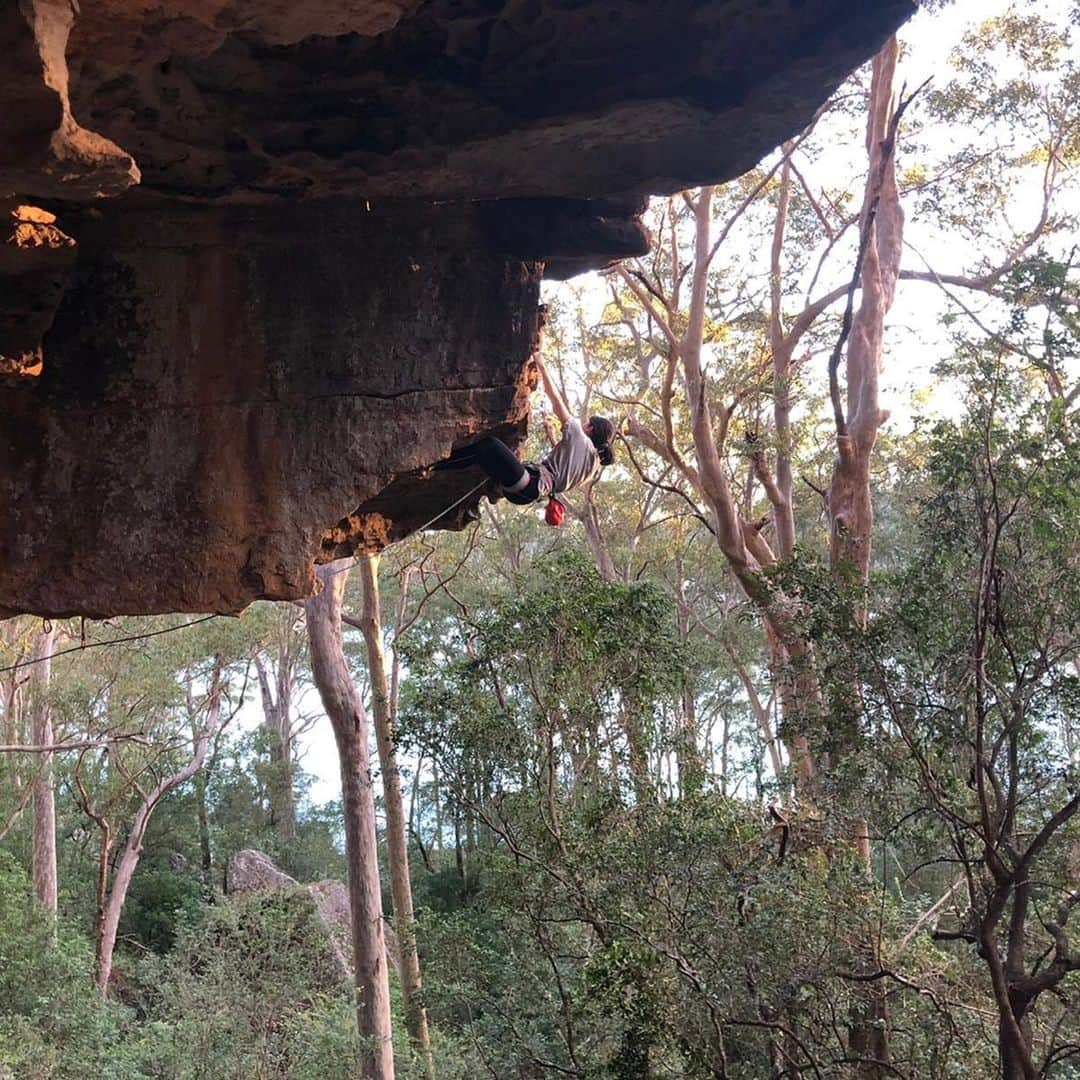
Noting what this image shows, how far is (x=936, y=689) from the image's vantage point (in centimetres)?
514


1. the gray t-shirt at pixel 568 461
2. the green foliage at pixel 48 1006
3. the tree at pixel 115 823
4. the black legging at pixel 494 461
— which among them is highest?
the gray t-shirt at pixel 568 461

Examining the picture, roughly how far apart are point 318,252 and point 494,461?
4.33ft

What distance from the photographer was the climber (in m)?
5.28

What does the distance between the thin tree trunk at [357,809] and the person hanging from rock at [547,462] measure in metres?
4.98

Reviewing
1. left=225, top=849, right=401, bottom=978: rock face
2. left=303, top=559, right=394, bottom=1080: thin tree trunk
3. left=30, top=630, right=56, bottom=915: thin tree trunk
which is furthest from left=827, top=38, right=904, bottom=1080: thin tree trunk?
left=30, top=630, right=56, bottom=915: thin tree trunk

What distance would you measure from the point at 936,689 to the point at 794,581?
851mm

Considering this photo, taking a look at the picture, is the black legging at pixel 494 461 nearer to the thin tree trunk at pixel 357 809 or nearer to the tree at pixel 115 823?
the thin tree trunk at pixel 357 809

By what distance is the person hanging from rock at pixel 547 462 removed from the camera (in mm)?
5277

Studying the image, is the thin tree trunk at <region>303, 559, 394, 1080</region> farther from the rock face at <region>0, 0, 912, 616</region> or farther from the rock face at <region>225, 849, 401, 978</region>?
the rock face at <region>0, 0, 912, 616</region>

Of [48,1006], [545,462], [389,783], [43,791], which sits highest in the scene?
[545,462]

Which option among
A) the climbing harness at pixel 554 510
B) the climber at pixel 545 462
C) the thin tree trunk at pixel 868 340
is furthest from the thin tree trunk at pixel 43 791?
the climbing harness at pixel 554 510

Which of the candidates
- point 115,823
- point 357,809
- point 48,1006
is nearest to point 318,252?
point 357,809

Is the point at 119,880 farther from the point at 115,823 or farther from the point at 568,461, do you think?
the point at 568,461

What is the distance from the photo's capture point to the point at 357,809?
11203 mm
